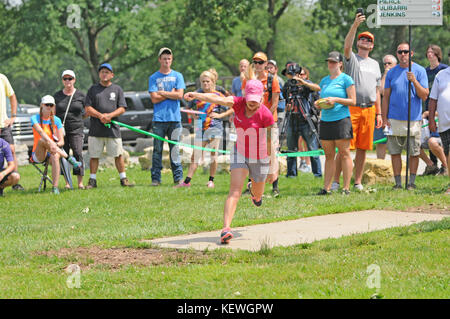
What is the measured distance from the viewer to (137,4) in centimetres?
3272

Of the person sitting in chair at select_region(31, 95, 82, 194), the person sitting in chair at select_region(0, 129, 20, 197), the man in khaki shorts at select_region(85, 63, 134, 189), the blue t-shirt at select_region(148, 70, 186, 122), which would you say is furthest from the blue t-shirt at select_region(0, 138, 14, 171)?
the blue t-shirt at select_region(148, 70, 186, 122)

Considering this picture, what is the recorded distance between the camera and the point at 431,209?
9117mm

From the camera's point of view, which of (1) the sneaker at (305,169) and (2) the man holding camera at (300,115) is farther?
(1) the sneaker at (305,169)

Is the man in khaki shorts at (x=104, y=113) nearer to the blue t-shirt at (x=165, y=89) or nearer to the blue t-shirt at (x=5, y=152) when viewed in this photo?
the blue t-shirt at (x=165, y=89)

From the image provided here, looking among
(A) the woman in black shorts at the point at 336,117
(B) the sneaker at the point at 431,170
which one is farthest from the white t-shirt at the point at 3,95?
(B) the sneaker at the point at 431,170

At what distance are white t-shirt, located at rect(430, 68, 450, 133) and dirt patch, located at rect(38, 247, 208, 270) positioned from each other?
4.98 meters

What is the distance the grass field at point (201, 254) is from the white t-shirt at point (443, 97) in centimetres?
100

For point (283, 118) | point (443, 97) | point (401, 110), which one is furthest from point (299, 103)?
point (443, 97)

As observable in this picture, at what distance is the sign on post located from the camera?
35.4 feet

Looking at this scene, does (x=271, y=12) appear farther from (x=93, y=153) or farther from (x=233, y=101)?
(x=233, y=101)

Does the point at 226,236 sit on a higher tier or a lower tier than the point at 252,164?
lower

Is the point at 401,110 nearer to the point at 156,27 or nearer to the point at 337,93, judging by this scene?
the point at 337,93

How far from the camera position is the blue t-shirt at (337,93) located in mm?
10281

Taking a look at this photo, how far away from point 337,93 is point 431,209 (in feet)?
7.07
